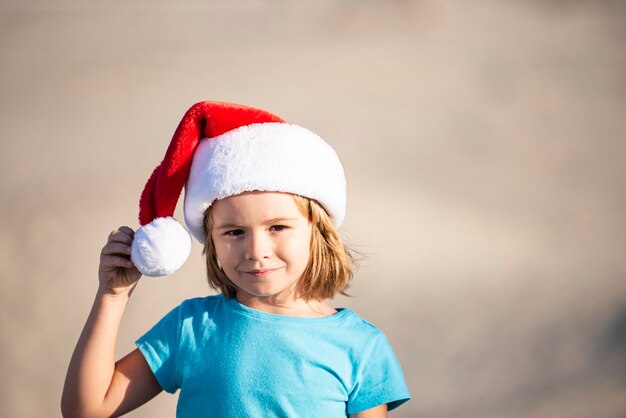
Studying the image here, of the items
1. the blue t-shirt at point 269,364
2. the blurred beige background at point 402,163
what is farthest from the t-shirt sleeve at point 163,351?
the blurred beige background at point 402,163

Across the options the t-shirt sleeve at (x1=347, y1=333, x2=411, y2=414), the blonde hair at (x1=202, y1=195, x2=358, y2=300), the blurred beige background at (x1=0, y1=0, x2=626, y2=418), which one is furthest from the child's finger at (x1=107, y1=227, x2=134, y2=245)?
the blurred beige background at (x1=0, y1=0, x2=626, y2=418)

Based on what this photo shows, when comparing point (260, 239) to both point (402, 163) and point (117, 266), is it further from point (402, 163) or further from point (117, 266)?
point (402, 163)

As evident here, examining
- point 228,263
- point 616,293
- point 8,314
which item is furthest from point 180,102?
point 616,293

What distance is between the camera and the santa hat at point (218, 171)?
0.94 metres

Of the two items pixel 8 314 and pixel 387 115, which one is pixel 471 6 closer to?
pixel 387 115

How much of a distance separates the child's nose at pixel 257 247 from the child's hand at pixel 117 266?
17cm

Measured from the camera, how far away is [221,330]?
39.6 inches

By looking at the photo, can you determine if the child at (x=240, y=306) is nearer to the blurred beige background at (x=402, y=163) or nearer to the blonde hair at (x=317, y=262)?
the blonde hair at (x=317, y=262)

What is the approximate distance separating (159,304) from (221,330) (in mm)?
655

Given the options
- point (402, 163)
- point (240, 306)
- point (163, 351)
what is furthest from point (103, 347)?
point (402, 163)

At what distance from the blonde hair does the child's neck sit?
0.05 feet

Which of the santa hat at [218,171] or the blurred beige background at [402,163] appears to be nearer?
the santa hat at [218,171]

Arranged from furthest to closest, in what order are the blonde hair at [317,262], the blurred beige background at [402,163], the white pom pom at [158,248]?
the blurred beige background at [402,163] → the blonde hair at [317,262] → the white pom pom at [158,248]

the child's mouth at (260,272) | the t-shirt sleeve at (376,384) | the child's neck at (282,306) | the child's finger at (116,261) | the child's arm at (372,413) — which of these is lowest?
the child's arm at (372,413)
